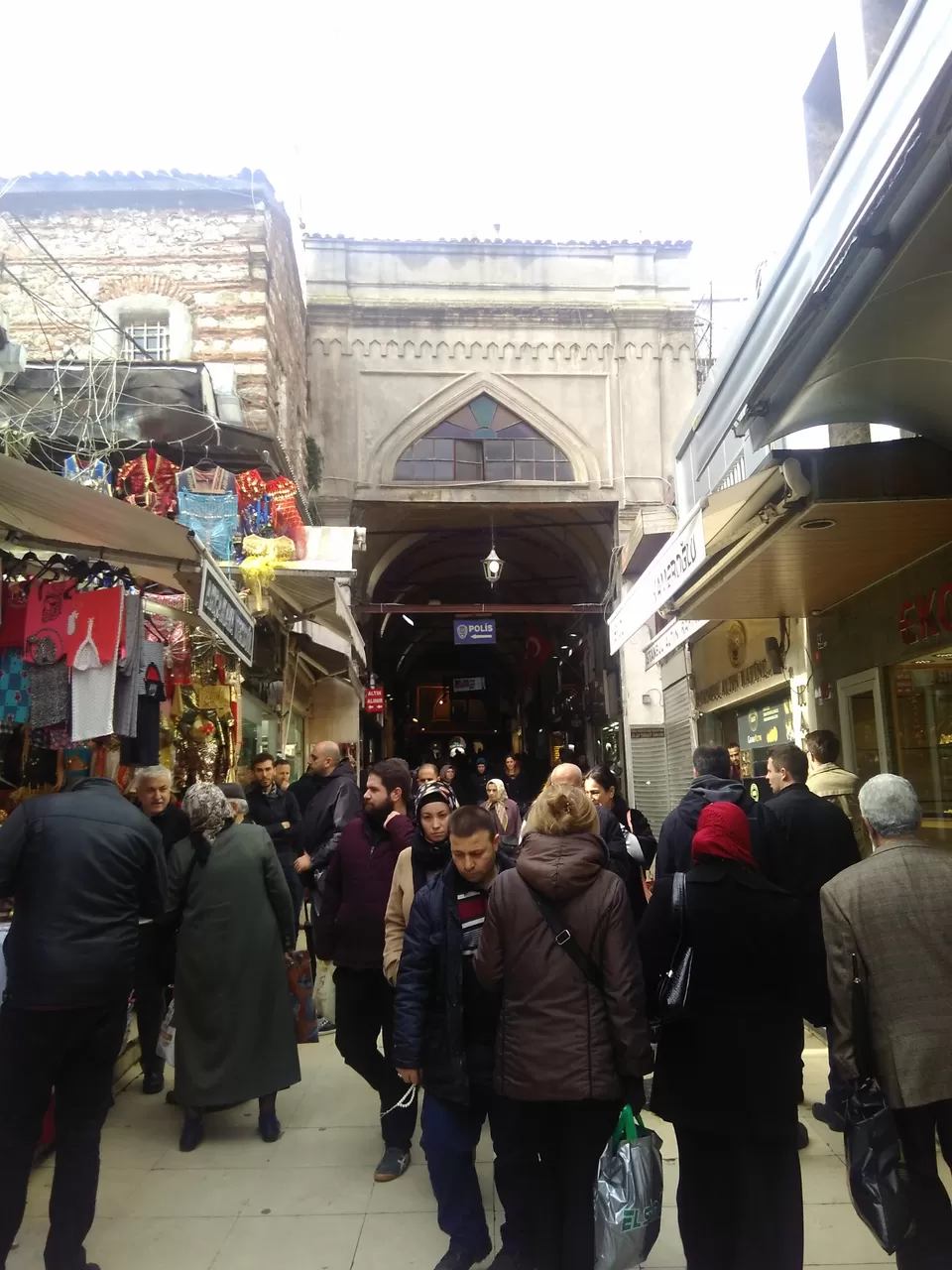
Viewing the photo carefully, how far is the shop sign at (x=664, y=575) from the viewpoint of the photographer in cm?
550

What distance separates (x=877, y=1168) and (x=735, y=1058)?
1.71ft

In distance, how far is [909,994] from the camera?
2.81 metres

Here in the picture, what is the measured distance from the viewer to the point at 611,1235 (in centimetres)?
268

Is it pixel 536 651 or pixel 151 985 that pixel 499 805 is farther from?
pixel 536 651

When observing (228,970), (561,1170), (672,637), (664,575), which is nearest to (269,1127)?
(228,970)

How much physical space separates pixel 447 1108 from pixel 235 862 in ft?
6.02

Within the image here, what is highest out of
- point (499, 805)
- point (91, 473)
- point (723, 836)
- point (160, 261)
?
point (160, 261)

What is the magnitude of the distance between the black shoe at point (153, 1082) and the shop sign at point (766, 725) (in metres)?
5.98

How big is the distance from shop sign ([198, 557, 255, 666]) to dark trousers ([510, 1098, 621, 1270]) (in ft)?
10.0

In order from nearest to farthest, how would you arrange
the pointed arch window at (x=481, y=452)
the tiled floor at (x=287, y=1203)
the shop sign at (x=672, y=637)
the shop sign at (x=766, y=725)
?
the tiled floor at (x=287, y=1203) → the shop sign at (x=672, y=637) → the shop sign at (x=766, y=725) → the pointed arch window at (x=481, y=452)

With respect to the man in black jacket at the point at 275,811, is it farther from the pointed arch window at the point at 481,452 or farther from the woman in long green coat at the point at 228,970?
the pointed arch window at the point at 481,452

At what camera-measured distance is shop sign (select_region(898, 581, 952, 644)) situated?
546 cm

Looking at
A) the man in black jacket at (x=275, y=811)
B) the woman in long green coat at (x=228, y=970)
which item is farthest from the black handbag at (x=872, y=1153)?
the man in black jacket at (x=275, y=811)

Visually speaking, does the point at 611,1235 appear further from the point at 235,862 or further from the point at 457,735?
the point at 457,735
